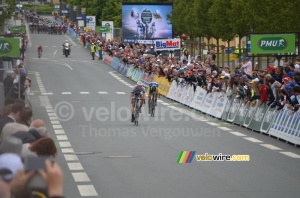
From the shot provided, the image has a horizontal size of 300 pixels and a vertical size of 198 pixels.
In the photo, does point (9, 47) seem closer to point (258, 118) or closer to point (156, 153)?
point (258, 118)

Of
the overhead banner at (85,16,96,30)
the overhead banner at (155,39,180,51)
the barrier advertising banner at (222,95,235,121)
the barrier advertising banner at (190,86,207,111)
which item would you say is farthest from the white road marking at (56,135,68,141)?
the overhead banner at (85,16,96,30)

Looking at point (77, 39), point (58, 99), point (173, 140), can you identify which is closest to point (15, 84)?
point (173, 140)

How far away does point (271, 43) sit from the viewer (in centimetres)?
3591

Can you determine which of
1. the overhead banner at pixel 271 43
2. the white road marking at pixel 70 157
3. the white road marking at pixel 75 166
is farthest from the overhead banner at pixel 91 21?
the white road marking at pixel 75 166

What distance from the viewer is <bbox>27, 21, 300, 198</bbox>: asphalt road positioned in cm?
1709

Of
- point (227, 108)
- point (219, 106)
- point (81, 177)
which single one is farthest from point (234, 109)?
point (81, 177)

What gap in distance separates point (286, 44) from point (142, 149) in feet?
43.2

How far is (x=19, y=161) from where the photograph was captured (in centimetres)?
873

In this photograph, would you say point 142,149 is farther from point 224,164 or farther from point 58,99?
point 58,99

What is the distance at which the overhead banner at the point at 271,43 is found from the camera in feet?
117

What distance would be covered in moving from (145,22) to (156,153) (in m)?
52.8

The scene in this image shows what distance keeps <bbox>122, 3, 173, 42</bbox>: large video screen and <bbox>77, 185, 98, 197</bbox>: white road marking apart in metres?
58.0

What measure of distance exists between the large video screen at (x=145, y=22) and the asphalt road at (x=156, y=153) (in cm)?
3027

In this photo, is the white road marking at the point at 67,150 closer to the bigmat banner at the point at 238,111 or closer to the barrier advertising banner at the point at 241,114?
the bigmat banner at the point at 238,111
